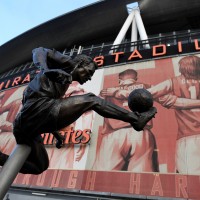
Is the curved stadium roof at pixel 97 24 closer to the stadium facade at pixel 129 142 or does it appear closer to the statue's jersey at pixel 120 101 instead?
the stadium facade at pixel 129 142

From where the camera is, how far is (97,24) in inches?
960

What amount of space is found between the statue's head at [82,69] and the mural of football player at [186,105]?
7731 mm

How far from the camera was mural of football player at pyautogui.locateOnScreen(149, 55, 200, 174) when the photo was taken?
30.8 feet

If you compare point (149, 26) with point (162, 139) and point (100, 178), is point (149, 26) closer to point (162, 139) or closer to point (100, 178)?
point (162, 139)

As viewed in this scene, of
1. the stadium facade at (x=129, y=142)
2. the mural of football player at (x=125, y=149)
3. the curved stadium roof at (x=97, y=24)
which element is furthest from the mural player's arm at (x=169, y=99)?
the curved stadium roof at (x=97, y=24)

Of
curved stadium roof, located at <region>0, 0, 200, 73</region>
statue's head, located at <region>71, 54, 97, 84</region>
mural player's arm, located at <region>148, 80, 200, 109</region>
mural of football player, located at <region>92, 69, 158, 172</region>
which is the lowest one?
statue's head, located at <region>71, 54, 97, 84</region>

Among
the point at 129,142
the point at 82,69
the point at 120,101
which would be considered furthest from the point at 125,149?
the point at 82,69

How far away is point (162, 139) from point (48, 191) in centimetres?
500

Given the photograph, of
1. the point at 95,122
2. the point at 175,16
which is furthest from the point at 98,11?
the point at 95,122

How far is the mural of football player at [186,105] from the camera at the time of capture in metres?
9.40

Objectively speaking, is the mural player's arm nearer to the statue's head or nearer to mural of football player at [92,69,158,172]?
mural of football player at [92,69,158,172]

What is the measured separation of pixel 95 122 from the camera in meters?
12.0

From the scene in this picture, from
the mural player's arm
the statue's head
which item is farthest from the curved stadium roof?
the statue's head

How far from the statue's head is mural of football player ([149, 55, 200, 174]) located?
7731 millimetres
